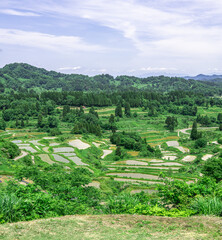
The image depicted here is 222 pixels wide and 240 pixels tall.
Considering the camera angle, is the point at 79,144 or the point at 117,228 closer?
the point at 117,228

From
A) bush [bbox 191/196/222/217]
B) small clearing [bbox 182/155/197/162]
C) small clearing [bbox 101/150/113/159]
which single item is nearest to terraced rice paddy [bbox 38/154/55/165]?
small clearing [bbox 101/150/113/159]

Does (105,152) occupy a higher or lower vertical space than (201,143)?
lower

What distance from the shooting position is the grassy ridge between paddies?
953 cm

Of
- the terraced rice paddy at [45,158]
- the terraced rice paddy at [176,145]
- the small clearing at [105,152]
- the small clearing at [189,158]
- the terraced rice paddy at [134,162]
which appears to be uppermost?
the terraced rice paddy at [45,158]

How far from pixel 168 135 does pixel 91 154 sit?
44.2m

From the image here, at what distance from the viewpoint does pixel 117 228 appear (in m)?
10.3

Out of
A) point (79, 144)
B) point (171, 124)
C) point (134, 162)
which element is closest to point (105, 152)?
point (79, 144)

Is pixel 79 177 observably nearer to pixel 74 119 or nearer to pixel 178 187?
pixel 178 187

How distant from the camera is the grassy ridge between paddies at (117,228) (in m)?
9.53

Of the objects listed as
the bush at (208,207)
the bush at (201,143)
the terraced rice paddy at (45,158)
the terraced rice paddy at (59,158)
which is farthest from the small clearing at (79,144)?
the bush at (208,207)

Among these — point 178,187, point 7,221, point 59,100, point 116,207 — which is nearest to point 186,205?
point 178,187

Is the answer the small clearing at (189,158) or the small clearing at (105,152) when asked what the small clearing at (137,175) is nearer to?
the small clearing at (105,152)

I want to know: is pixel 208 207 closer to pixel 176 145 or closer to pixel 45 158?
pixel 45 158

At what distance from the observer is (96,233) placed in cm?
991
